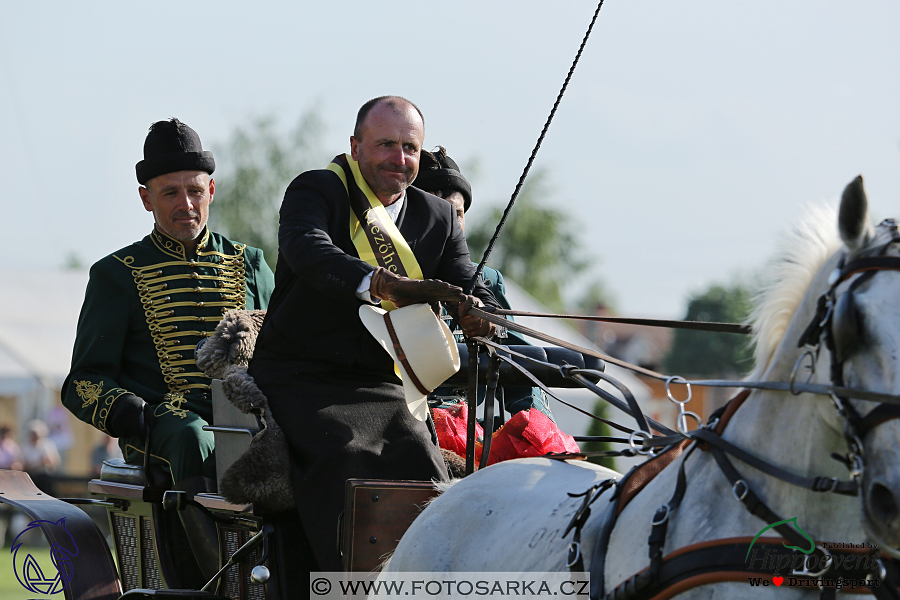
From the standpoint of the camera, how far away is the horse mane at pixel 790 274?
6.62 ft

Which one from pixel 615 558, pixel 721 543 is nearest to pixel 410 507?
pixel 615 558

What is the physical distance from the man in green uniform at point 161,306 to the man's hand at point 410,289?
1.47 m

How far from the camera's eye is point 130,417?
4090 millimetres

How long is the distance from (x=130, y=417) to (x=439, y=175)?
199cm

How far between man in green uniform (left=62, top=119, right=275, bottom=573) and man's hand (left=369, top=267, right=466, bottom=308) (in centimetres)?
147

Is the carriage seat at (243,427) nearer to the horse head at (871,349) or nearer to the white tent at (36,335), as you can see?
the horse head at (871,349)

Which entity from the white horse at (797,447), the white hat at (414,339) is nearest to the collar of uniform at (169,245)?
the white hat at (414,339)

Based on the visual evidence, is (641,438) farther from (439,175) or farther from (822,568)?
(439,175)

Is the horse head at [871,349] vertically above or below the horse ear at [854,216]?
below

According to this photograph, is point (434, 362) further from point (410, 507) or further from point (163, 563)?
point (163, 563)

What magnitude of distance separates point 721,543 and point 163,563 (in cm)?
282

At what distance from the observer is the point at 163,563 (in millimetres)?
4113

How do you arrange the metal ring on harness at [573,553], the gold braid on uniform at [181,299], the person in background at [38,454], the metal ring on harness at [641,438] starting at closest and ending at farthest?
the metal ring on harness at [573,553]
the metal ring on harness at [641,438]
the gold braid on uniform at [181,299]
the person in background at [38,454]

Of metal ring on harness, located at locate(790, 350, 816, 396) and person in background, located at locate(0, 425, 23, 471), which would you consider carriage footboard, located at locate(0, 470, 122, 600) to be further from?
person in background, located at locate(0, 425, 23, 471)
